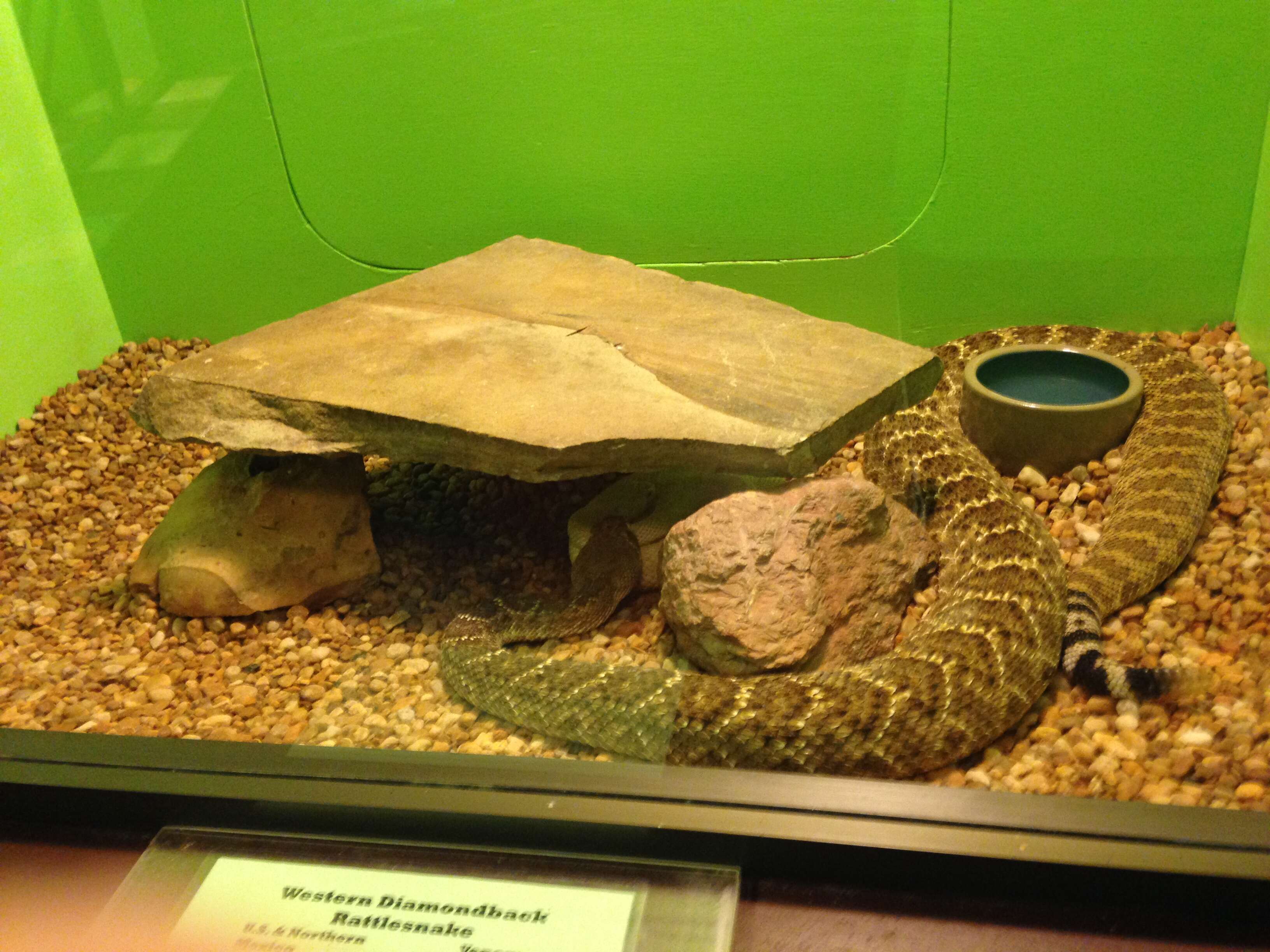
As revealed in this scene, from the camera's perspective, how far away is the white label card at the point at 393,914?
1398 millimetres

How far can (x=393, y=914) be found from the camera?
4.76 feet

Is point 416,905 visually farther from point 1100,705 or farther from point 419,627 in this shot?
point 1100,705

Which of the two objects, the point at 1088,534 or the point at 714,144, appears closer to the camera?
the point at 1088,534

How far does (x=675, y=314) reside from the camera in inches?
116

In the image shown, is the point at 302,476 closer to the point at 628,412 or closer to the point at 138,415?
the point at 138,415

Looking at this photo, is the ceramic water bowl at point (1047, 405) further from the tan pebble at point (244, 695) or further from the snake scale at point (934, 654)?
the tan pebble at point (244, 695)

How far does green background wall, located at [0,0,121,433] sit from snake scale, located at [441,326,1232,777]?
6.74 feet

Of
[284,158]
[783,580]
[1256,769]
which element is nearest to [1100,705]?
[1256,769]

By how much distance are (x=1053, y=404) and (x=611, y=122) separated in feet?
5.74

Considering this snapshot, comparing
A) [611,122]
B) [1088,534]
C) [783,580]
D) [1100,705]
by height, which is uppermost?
[611,122]

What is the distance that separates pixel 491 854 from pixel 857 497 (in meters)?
1.27

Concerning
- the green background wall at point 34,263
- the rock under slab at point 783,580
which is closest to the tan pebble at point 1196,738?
the rock under slab at point 783,580

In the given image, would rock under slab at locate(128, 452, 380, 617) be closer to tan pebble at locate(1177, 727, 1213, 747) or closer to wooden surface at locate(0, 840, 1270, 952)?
wooden surface at locate(0, 840, 1270, 952)

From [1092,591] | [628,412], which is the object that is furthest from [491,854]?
[1092,591]
